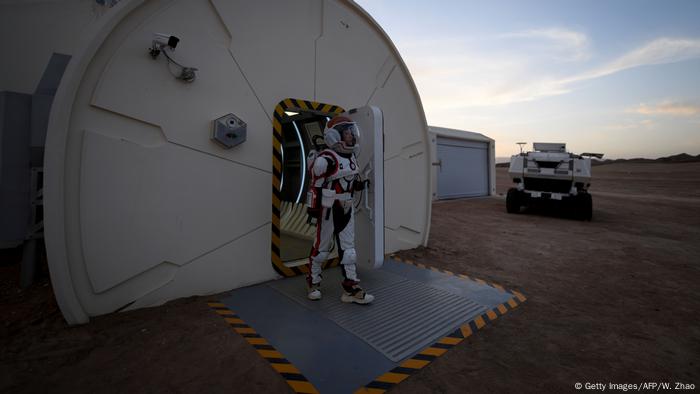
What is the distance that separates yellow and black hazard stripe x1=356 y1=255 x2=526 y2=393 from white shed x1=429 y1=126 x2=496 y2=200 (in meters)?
9.45

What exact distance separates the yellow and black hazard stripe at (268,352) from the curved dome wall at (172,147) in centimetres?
53

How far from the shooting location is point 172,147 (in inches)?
118

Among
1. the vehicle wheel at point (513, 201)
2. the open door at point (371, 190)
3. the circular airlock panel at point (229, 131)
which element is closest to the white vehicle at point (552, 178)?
the vehicle wheel at point (513, 201)

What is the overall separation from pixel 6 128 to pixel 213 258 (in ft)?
8.26

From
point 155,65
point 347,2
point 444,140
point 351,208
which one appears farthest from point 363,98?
point 444,140

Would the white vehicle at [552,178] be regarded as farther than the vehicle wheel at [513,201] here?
No

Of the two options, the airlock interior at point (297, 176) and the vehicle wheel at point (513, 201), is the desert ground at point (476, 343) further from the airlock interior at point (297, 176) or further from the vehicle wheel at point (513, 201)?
the vehicle wheel at point (513, 201)

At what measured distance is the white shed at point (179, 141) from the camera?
2584mm

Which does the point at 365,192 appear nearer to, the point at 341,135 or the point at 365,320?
the point at 341,135

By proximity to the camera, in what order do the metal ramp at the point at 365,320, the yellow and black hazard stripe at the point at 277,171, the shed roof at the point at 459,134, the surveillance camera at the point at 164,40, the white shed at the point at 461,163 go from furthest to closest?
the white shed at the point at 461,163 → the shed roof at the point at 459,134 → the yellow and black hazard stripe at the point at 277,171 → the surveillance camera at the point at 164,40 → the metal ramp at the point at 365,320

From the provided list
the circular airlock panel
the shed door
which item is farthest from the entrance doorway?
the shed door

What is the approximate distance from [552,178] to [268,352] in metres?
9.85

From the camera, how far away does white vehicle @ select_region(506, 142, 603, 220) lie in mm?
8805

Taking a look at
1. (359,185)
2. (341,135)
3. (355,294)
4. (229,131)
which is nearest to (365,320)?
(355,294)
